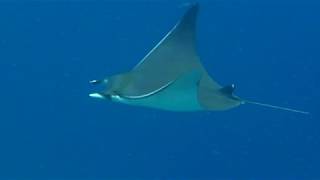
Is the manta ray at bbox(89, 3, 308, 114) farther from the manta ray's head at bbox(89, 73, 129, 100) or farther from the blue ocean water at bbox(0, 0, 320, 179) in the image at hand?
the blue ocean water at bbox(0, 0, 320, 179)

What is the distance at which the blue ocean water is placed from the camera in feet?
20.9

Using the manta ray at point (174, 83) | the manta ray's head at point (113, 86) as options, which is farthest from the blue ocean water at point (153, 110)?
the manta ray's head at point (113, 86)

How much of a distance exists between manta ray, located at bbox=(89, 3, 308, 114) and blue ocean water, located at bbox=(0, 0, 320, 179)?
6.58ft

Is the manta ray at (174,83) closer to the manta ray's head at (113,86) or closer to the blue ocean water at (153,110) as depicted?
the manta ray's head at (113,86)

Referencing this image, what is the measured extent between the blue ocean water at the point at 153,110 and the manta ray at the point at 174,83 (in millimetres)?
2006

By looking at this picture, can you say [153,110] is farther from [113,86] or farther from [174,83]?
[174,83]

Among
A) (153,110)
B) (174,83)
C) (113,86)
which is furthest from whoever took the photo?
(153,110)

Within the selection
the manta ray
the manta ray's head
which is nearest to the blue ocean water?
the manta ray

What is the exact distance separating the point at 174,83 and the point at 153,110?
303cm

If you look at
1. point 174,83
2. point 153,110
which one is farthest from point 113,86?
point 153,110

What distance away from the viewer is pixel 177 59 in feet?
14.2

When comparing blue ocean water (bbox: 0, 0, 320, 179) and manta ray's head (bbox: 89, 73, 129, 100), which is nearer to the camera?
manta ray's head (bbox: 89, 73, 129, 100)

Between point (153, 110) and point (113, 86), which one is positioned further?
point (153, 110)

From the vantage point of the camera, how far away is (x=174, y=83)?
3.49m
